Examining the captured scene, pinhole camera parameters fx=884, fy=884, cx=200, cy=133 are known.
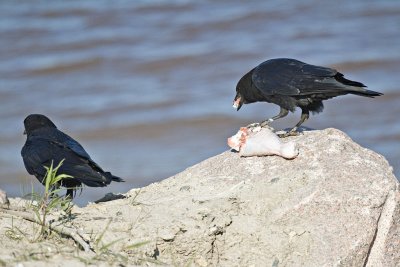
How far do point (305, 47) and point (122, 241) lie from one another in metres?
10.4

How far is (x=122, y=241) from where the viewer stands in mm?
4754

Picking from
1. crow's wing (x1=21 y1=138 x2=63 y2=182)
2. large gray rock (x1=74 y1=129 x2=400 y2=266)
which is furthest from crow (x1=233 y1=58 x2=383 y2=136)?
crow's wing (x1=21 y1=138 x2=63 y2=182)

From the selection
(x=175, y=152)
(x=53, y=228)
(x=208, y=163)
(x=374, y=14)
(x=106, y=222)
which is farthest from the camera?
(x=374, y=14)

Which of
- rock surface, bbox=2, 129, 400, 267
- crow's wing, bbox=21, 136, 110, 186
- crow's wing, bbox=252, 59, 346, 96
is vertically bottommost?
rock surface, bbox=2, 129, 400, 267

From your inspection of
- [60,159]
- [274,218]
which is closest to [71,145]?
[60,159]

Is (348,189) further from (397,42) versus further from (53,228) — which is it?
(397,42)

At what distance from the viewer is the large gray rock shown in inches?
192

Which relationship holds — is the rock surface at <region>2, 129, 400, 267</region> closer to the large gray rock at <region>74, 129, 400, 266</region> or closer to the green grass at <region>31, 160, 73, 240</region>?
the large gray rock at <region>74, 129, 400, 266</region>

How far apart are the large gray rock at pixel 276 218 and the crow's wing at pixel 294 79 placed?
0.82 meters

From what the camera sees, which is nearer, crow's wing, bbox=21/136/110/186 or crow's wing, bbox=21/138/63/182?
crow's wing, bbox=21/136/110/186

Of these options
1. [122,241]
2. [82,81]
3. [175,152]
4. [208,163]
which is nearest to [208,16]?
[82,81]

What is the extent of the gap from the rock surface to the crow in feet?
2.63

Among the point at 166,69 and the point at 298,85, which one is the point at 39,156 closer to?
the point at 298,85

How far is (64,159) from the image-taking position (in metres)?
5.61
